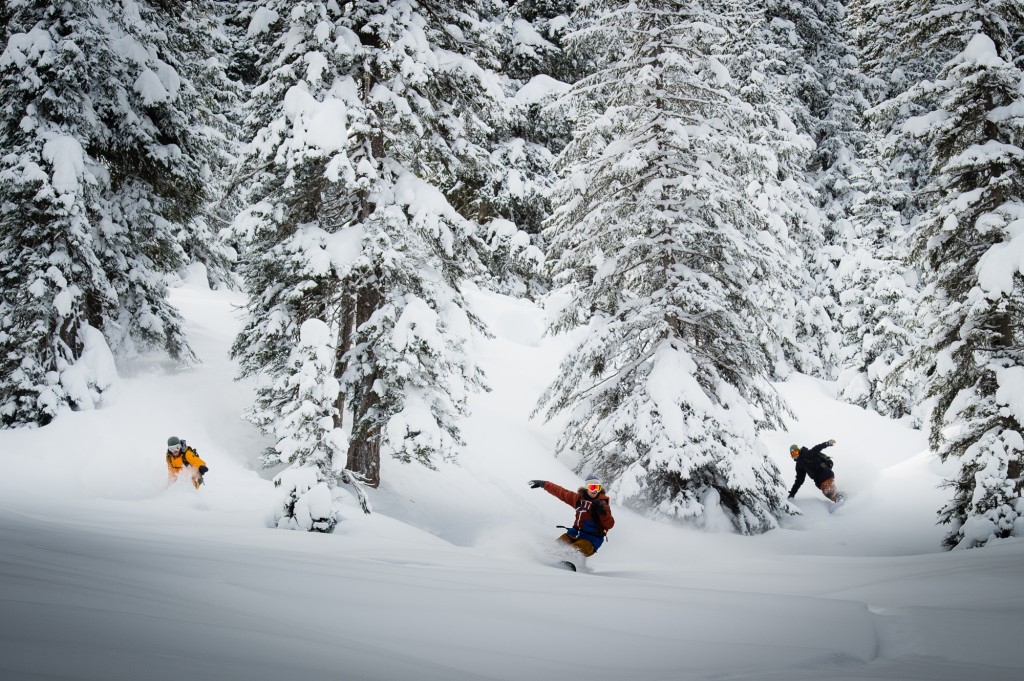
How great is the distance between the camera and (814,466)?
15.1 meters

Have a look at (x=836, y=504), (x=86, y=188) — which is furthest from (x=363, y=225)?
(x=836, y=504)

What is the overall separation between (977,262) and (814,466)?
6668 mm

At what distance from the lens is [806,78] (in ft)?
88.7

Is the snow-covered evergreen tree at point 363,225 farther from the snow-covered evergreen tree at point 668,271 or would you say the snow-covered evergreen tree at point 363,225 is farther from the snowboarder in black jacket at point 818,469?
the snowboarder in black jacket at point 818,469

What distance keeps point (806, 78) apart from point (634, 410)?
2233cm

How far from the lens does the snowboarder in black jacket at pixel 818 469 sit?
48.6ft

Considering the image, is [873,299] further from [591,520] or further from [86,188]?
[86,188]

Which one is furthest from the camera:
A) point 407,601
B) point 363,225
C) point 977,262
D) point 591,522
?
point 363,225

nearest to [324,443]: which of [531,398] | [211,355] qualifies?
[211,355]

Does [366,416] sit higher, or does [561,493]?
[366,416]

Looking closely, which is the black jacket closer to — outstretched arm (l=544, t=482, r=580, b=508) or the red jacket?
outstretched arm (l=544, t=482, r=580, b=508)

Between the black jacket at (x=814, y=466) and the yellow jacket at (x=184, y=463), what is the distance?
12808 mm

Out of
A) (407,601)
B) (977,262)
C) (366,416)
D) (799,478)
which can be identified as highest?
(977,262)

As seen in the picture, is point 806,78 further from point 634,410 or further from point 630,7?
point 634,410
